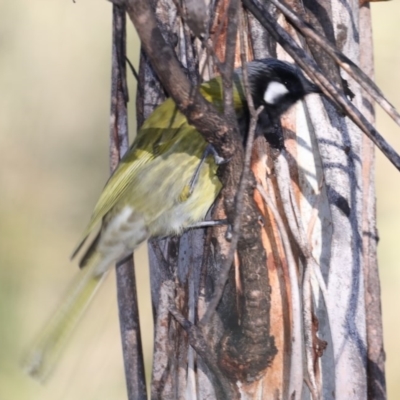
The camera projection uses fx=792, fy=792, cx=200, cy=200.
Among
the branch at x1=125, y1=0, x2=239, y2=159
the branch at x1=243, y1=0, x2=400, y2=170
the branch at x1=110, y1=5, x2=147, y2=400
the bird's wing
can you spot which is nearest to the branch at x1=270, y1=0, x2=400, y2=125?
the branch at x1=243, y1=0, x2=400, y2=170

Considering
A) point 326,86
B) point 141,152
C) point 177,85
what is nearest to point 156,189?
point 141,152

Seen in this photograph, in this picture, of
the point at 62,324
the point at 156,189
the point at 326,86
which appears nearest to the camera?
the point at 326,86

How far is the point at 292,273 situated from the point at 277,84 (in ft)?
2.23

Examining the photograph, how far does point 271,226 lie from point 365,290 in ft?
1.04

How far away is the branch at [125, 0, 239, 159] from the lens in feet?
4.71

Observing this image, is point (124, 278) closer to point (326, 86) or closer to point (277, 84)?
point (277, 84)

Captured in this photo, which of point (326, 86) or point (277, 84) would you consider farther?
point (277, 84)

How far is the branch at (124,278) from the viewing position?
7.54ft

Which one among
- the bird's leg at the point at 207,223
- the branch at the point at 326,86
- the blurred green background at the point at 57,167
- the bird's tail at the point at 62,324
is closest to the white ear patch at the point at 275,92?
the bird's leg at the point at 207,223

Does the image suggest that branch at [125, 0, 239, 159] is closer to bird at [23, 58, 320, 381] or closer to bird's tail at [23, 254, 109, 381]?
bird at [23, 58, 320, 381]

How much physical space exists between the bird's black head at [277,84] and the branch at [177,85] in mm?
735

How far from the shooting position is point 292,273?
2160mm

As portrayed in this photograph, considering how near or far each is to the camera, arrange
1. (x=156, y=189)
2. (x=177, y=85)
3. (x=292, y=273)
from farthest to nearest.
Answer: (x=156, y=189) < (x=292, y=273) < (x=177, y=85)

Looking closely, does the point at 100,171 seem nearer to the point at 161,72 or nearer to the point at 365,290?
the point at 365,290
